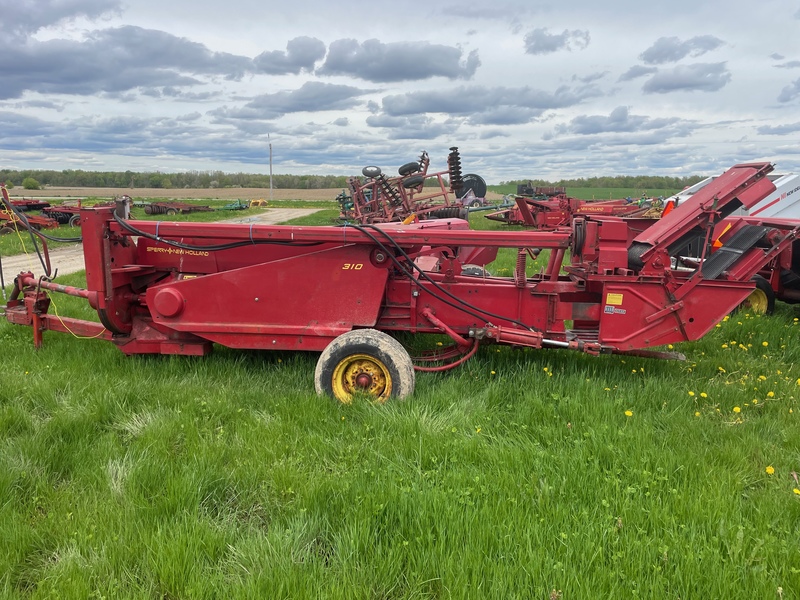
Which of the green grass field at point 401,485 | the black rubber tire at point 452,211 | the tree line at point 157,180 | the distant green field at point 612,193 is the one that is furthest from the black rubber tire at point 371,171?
the tree line at point 157,180

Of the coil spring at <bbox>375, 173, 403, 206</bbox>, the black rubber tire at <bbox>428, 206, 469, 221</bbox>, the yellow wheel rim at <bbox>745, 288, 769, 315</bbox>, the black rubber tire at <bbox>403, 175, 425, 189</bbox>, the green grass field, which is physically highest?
the black rubber tire at <bbox>403, 175, 425, 189</bbox>

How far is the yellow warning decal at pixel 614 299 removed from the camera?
4.57m

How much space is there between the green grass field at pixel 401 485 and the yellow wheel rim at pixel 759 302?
3.30m

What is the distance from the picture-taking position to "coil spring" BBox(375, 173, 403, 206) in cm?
1742

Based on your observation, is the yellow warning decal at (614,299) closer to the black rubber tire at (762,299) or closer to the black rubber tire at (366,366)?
the black rubber tire at (366,366)

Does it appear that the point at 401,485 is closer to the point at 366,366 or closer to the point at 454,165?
the point at 366,366

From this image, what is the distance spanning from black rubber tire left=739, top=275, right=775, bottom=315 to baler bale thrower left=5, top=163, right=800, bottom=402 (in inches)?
116

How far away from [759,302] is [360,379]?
6434 millimetres

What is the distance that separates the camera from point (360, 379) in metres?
4.41

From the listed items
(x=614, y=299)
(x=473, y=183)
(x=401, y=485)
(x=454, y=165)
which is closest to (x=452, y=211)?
(x=454, y=165)

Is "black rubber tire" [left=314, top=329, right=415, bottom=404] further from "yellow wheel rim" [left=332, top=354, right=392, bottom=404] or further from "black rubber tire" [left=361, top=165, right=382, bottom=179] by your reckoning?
"black rubber tire" [left=361, top=165, right=382, bottom=179]

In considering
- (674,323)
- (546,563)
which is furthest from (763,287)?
(546,563)

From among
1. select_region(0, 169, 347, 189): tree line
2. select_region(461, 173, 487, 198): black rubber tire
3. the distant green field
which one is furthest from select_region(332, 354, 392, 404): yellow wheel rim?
select_region(0, 169, 347, 189): tree line

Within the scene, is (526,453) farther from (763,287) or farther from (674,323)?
(763,287)
